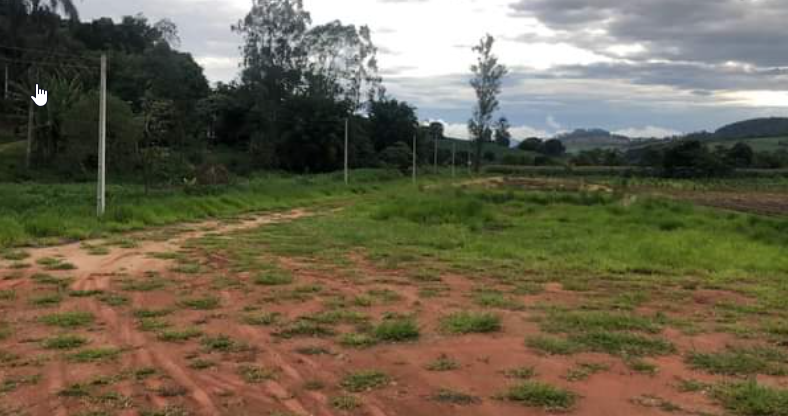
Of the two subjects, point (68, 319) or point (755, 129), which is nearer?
point (68, 319)

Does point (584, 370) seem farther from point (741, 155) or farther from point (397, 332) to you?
point (741, 155)

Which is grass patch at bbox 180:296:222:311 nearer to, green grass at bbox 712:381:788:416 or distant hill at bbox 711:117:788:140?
green grass at bbox 712:381:788:416

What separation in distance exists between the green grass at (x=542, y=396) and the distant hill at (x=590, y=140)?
153 metres

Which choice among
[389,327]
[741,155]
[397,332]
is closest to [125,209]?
[389,327]

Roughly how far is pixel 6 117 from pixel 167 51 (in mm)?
13571

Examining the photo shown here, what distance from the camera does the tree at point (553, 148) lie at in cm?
12950

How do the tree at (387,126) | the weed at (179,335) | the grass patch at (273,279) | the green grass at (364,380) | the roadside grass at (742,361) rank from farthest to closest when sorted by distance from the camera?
the tree at (387,126)
the grass patch at (273,279)
the weed at (179,335)
the roadside grass at (742,361)
the green grass at (364,380)

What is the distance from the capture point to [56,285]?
8703 mm

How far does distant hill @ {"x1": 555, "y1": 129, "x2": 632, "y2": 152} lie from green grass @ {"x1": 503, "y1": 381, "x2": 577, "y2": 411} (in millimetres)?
153362

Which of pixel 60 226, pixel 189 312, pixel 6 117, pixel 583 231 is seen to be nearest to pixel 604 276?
pixel 189 312

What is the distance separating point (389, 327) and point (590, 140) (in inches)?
7142

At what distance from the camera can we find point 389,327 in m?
6.38

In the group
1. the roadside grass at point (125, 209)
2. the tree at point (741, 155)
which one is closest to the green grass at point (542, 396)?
the roadside grass at point (125, 209)

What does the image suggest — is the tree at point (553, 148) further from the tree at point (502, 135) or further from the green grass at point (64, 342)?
the green grass at point (64, 342)
